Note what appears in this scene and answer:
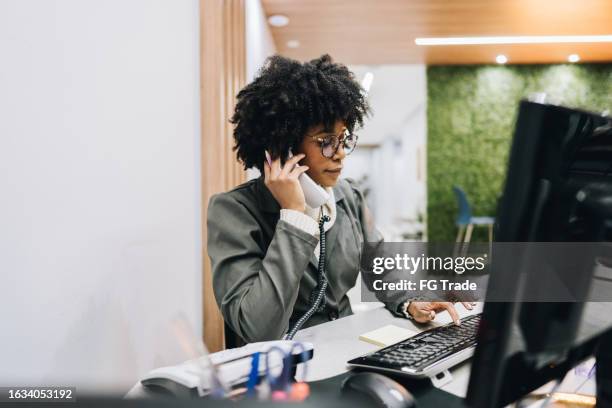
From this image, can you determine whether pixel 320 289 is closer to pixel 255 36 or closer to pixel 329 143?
pixel 329 143

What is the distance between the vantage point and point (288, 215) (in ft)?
3.68

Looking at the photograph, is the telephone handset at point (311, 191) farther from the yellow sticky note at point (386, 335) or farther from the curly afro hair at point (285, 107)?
the yellow sticky note at point (386, 335)

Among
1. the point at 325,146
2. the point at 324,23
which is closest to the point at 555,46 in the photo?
the point at 324,23

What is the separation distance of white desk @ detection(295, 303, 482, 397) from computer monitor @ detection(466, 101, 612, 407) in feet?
0.70

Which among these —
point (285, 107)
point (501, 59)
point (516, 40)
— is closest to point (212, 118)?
point (285, 107)

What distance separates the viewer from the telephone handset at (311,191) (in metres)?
1.27

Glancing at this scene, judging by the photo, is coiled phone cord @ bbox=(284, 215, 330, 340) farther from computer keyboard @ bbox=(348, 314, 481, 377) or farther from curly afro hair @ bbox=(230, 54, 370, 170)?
computer keyboard @ bbox=(348, 314, 481, 377)

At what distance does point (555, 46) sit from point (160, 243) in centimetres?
561

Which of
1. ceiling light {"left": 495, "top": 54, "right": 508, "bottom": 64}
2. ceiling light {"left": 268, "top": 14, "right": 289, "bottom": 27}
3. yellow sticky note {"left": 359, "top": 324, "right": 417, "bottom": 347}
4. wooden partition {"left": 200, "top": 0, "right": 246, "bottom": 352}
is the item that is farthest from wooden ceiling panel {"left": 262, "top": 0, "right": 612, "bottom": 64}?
yellow sticky note {"left": 359, "top": 324, "right": 417, "bottom": 347}

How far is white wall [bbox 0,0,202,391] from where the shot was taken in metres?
0.77

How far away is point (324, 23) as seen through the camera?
4.31m

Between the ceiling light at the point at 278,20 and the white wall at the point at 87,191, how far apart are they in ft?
8.83

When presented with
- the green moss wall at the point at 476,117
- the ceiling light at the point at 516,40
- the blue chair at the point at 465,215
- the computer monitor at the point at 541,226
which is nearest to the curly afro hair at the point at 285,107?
the computer monitor at the point at 541,226

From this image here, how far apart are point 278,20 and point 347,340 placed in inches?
148
